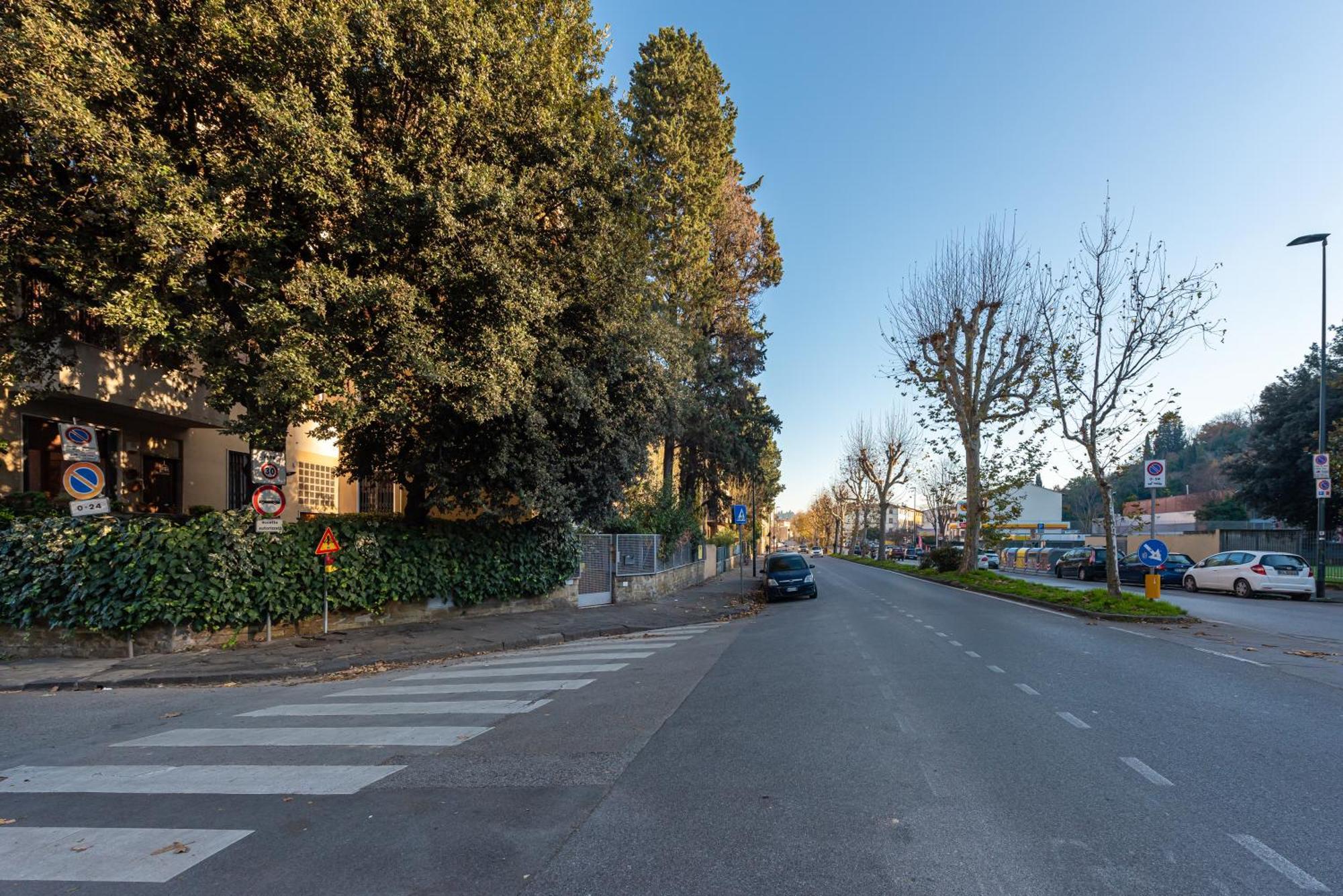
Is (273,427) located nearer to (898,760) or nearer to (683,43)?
(898,760)

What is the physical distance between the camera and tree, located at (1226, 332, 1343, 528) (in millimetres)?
33656

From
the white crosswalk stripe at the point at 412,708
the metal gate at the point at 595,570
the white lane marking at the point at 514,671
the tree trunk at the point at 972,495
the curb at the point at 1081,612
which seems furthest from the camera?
the tree trunk at the point at 972,495

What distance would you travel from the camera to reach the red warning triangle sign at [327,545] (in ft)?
42.9

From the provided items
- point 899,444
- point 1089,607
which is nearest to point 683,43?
point 1089,607

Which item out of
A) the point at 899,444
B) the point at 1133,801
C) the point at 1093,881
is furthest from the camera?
the point at 899,444

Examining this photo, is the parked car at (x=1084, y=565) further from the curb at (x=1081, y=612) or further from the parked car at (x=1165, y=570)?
the curb at (x=1081, y=612)

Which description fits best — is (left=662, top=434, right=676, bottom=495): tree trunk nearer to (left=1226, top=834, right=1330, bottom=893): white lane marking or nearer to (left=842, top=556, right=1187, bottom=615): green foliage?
(left=842, top=556, right=1187, bottom=615): green foliage

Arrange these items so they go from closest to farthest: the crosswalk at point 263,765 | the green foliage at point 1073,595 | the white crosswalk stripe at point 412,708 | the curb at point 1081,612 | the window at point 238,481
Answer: the crosswalk at point 263,765 → the white crosswalk stripe at point 412,708 → the curb at point 1081,612 → the green foliage at point 1073,595 → the window at point 238,481

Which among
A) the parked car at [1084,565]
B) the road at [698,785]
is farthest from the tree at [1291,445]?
the road at [698,785]

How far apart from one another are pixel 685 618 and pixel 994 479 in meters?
13.7

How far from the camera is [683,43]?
2539 centimetres

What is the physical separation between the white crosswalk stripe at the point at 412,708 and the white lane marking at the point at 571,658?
310 centimetres

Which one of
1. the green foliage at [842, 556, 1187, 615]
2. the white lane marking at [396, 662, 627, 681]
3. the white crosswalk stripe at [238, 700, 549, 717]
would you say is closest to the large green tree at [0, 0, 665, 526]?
the white lane marking at [396, 662, 627, 681]

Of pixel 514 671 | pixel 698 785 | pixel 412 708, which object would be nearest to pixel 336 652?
pixel 514 671
